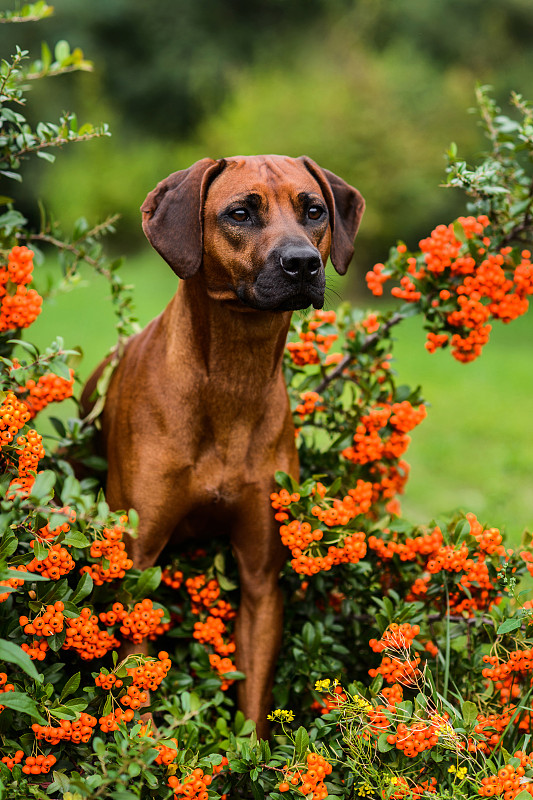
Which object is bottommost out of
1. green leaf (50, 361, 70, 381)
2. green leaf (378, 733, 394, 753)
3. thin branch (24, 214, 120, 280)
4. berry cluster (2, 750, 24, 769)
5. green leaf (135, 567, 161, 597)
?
berry cluster (2, 750, 24, 769)

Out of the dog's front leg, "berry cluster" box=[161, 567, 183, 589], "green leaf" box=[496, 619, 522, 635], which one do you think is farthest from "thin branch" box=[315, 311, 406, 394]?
"green leaf" box=[496, 619, 522, 635]

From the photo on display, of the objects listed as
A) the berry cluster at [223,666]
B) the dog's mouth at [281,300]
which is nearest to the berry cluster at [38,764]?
the berry cluster at [223,666]

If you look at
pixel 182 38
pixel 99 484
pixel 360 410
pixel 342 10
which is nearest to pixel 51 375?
pixel 99 484

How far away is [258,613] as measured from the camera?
2.95m

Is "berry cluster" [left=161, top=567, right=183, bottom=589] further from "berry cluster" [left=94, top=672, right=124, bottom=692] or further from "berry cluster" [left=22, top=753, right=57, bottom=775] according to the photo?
"berry cluster" [left=22, top=753, right=57, bottom=775]

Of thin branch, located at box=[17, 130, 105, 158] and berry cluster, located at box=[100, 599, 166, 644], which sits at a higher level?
thin branch, located at box=[17, 130, 105, 158]

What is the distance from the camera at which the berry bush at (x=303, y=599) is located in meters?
2.23

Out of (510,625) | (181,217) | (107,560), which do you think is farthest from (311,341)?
(510,625)

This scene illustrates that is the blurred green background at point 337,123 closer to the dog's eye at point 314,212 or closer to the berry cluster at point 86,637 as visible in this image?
the dog's eye at point 314,212

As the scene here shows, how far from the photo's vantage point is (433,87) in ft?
45.8

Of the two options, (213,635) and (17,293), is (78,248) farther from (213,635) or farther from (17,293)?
(213,635)

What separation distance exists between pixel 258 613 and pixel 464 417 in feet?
17.0

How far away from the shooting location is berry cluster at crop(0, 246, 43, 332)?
8.55ft

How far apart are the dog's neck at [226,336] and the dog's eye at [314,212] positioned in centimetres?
32
